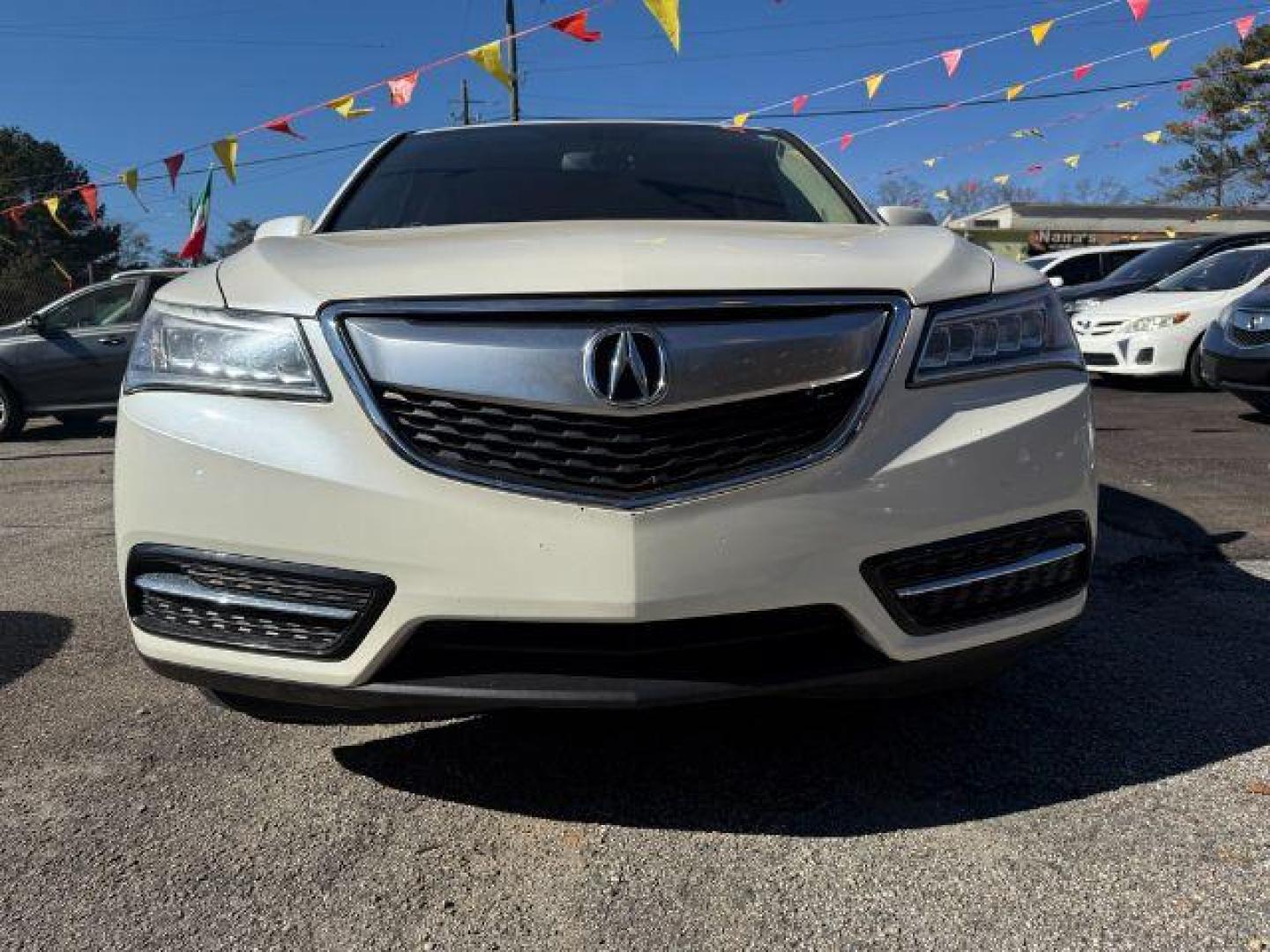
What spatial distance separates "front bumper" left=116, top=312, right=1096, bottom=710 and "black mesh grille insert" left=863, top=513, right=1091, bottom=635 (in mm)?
27

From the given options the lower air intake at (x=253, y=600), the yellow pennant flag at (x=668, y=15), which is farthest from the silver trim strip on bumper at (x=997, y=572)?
the yellow pennant flag at (x=668, y=15)

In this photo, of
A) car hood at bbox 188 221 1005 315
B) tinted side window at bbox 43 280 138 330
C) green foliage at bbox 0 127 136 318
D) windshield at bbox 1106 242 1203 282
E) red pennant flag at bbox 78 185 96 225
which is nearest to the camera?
car hood at bbox 188 221 1005 315

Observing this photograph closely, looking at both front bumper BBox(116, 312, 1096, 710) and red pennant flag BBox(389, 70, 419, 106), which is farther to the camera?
red pennant flag BBox(389, 70, 419, 106)

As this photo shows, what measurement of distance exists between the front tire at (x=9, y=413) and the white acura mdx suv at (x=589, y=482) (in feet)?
29.1

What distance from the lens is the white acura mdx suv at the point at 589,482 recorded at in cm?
184

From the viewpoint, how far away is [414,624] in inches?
74.5

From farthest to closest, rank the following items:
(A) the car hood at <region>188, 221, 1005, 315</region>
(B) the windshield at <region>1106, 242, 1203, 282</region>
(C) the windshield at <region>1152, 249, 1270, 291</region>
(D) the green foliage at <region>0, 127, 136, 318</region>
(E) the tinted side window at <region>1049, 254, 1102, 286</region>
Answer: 1. (D) the green foliage at <region>0, 127, 136, 318</region>
2. (E) the tinted side window at <region>1049, 254, 1102, 286</region>
3. (B) the windshield at <region>1106, 242, 1203, 282</region>
4. (C) the windshield at <region>1152, 249, 1270, 291</region>
5. (A) the car hood at <region>188, 221, 1005, 315</region>

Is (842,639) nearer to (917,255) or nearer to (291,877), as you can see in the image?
(917,255)

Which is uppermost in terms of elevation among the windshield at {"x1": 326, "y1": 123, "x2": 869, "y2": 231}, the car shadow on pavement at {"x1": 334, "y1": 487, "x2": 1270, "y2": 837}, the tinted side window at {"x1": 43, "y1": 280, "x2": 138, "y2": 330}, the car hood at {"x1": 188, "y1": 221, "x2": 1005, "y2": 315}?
the windshield at {"x1": 326, "y1": 123, "x2": 869, "y2": 231}

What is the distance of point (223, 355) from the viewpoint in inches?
80.2

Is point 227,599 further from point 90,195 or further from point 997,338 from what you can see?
point 90,195

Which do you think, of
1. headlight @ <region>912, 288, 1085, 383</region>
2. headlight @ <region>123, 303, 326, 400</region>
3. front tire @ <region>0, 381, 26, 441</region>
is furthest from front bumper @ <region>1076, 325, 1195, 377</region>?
front tire @ <region>0, 381, 26, 441</region>

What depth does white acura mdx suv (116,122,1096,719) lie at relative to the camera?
1.84 m

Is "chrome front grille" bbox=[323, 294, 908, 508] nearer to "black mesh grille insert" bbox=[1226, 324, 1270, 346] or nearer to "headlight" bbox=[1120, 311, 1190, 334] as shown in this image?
"black mesh grille insert" bbox=[1226, 324, 1270, 346]
